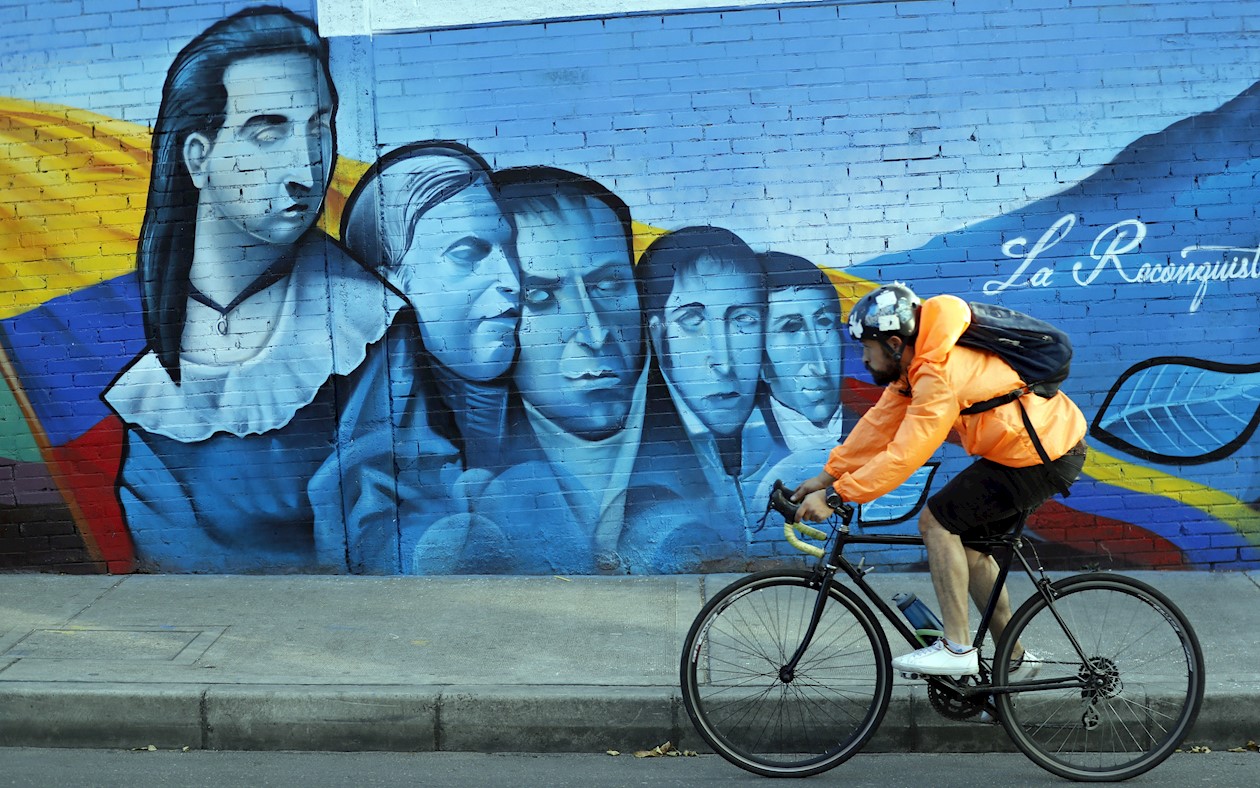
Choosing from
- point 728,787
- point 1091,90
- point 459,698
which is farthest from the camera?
point 1091,90

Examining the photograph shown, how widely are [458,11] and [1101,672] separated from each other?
4.75m

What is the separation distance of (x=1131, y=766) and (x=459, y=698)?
99.7 inches

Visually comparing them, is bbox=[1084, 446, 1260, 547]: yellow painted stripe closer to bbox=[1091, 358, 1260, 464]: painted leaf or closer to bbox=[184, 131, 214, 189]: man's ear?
bbox=[1091, 358, 1260, 464]: painted leaf

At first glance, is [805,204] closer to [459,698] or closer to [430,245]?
[430,245]

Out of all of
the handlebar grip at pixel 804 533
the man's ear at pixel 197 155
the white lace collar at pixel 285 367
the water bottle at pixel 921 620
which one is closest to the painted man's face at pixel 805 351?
the white lace collar at pixel 285 367

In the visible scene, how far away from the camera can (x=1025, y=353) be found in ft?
14.4

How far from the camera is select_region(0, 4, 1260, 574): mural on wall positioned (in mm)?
6965

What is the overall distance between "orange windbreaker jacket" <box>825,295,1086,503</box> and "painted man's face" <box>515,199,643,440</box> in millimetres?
2747

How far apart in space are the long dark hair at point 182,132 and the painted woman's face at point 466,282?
3.21 feet

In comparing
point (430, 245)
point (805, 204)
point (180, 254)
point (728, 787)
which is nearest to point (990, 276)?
point (805, 204)

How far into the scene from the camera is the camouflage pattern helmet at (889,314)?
4.33 metres

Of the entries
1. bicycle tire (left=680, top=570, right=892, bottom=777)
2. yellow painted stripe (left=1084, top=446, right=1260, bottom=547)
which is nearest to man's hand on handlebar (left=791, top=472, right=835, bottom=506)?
bicycle tire (left=680, top=570, right=892, bottom=777)

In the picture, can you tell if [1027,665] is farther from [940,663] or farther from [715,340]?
[715,340]

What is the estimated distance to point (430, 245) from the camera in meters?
7.09
